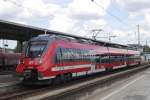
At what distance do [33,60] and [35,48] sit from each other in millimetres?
1010

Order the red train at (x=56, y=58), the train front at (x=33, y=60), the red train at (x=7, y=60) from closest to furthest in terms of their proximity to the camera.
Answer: the train front at (x=33, y=60) < the red train at (x=56, y=58) < the red train at (x=7, y=60)

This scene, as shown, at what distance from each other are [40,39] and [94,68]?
10.3m

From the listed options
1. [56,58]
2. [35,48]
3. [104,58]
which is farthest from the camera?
[104,58]

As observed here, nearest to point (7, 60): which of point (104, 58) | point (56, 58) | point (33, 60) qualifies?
point (104, 58)

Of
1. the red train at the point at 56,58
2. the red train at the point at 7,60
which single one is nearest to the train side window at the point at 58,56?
the red train at the point at 56,58

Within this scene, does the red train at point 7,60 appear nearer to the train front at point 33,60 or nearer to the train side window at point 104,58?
the train side window at point 104,58

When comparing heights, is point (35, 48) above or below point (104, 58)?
above

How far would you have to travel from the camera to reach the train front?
21891 mm

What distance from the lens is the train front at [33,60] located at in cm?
2189

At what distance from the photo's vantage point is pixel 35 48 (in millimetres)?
22984

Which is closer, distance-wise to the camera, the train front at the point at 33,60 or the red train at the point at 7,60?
the train front at the point at 33,60

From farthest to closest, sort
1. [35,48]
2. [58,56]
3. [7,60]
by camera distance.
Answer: [7,60]
[58,56]
[35,48]

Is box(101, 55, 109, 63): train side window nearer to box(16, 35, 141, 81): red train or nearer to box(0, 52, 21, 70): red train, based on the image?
box(16, 35, 141, 81): red train

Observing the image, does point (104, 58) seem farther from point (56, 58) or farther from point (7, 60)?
point (7, 60)
